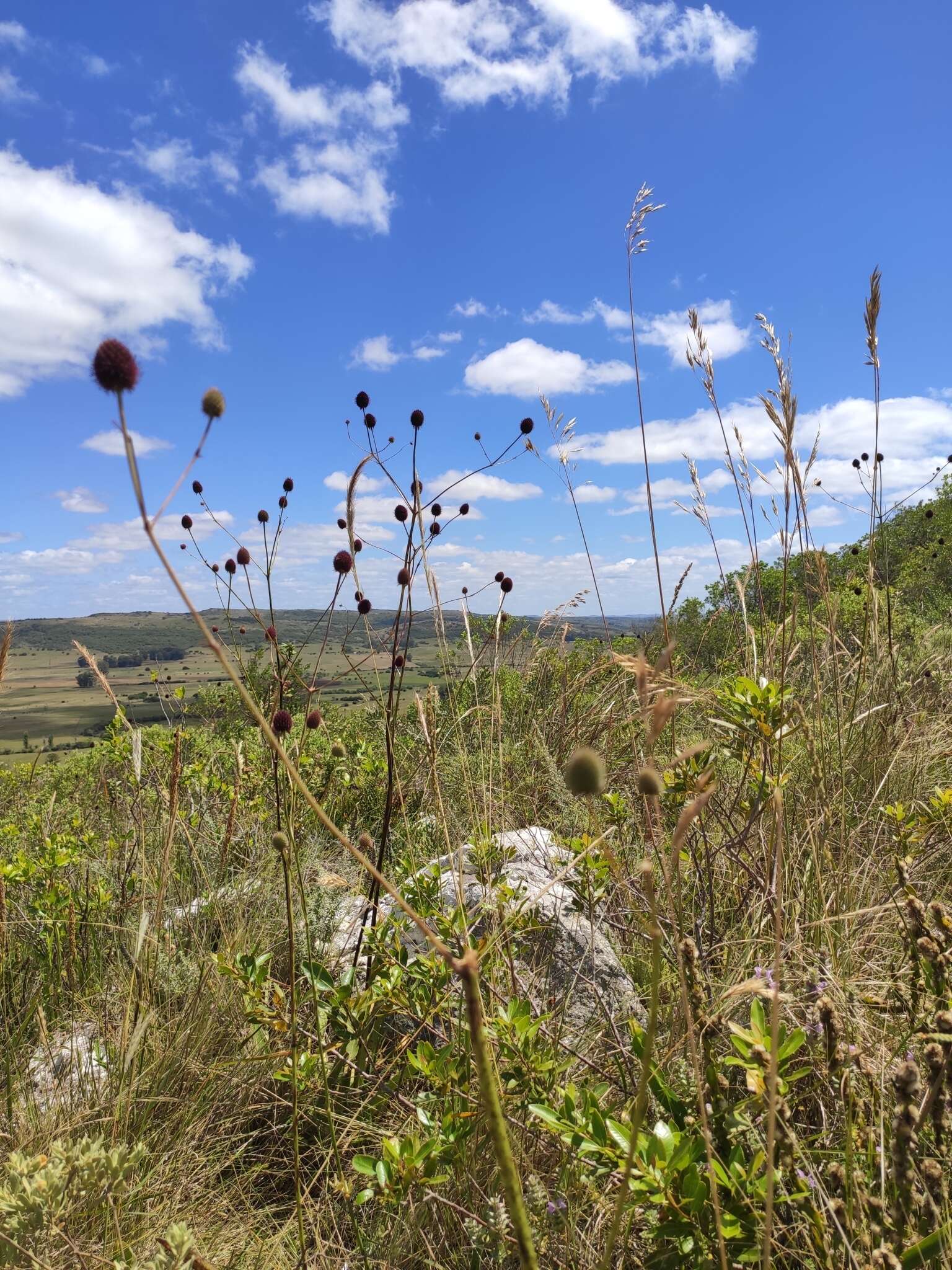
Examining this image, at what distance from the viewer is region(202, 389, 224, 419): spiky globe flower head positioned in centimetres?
81

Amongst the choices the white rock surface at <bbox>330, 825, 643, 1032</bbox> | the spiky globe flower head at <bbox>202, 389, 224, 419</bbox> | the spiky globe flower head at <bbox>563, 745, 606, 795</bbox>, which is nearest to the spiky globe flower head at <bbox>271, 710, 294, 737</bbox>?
the white rock surface at <bbox>330, 825, 643, 1032</bbox>

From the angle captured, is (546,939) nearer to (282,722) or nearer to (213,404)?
(282,722)

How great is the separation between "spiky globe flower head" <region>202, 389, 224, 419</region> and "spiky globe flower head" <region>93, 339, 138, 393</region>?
0.25 feet

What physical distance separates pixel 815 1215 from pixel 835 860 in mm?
1432

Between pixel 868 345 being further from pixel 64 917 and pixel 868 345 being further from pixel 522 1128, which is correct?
pixel 64 917

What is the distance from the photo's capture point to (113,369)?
772 mm

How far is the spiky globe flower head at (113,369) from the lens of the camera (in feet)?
2.51

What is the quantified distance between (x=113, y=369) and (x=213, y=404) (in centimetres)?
11

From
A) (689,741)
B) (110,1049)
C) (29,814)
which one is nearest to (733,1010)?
(689,741)

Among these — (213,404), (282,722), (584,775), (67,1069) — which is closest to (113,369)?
(213,404)

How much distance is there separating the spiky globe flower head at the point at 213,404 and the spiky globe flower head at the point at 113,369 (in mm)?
76

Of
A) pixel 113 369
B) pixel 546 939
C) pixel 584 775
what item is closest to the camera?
pixel 584 775

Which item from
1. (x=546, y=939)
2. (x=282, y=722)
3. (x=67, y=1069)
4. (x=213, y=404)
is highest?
(x=213, y=404)

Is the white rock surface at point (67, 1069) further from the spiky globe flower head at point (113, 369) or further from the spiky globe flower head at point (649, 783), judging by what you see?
the spiky globe flower head at point (649, 783)
